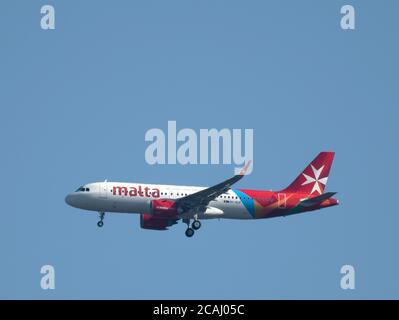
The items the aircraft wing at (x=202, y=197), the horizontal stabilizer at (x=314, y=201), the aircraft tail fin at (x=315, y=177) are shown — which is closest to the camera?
the aircraft wing at (x=202, y=197)

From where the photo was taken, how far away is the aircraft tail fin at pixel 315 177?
114 metres

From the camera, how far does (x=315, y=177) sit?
11581 cm

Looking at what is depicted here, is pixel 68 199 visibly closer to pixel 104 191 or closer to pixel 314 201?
pixel 104 191

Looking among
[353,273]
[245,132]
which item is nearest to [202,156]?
[245,132]

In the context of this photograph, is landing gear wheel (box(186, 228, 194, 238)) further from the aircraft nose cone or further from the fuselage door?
the aircraft nose cone

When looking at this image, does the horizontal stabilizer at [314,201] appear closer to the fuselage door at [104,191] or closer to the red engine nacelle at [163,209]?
the red engine nacelle at [163,209]

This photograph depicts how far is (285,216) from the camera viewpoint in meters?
113

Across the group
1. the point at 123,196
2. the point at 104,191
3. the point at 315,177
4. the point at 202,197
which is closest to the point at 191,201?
the point at 202,197

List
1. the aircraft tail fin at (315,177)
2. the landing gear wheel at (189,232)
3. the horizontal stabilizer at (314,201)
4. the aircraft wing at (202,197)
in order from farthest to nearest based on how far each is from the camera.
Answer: the aircraft tail fin at (315,177), the horizontal stabilizer at (314,201), the landing gear wheel at (189,232), the aircraft wing at (202,197)

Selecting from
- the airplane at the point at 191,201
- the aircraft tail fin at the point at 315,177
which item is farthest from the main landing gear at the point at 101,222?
the aircraft tail fin at the point at 315,177

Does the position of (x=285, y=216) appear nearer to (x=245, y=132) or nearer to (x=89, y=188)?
(x=245, y=132)

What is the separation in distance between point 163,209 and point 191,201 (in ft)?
9.13

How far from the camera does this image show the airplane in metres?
106

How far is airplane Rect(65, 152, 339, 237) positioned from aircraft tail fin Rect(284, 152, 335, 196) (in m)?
0.12
